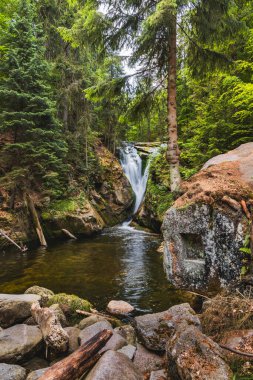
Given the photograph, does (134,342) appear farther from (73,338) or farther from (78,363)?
(78,363)

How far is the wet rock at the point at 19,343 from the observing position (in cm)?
375

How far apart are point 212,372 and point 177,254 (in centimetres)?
204

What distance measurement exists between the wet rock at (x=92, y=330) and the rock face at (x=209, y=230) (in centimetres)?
139

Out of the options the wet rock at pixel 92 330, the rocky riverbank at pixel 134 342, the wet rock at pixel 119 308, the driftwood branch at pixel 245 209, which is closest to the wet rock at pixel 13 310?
the rocky riverbank at pixel 134 342

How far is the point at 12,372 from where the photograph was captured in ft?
11.1

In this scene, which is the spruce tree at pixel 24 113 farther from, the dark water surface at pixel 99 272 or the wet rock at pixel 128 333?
the wet rock at pixel 128 333

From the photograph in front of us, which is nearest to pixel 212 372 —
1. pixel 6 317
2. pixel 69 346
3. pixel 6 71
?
pixel 69 346

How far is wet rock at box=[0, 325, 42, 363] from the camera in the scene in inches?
148

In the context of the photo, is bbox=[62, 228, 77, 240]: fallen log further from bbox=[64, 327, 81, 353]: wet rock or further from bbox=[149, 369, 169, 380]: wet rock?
bbox=[149, 369, 169, 380]: wet rock

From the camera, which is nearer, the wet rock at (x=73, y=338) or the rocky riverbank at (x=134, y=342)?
the rocky riverbank at (x=134, y=342)

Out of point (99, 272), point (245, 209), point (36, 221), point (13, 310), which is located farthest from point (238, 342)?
point (36, 221)

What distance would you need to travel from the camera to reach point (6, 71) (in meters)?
12.7

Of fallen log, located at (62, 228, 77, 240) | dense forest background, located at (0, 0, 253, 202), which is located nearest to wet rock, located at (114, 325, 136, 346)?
dense forest background, located at (0, 0, 253, 202)

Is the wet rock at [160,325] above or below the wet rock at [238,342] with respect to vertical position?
below
